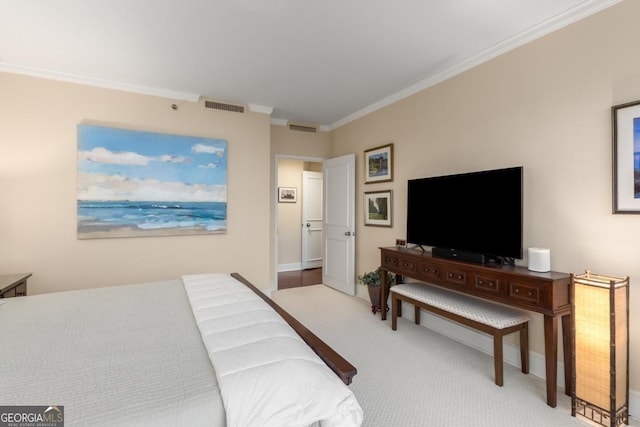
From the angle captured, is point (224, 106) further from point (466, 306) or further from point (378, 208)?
point (466, 306)

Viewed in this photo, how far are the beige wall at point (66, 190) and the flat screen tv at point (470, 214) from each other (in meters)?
2.50

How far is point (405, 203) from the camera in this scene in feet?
11.8

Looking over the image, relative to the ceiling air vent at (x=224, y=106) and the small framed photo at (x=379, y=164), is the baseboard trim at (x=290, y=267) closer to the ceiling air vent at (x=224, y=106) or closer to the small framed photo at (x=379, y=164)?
the small framed photo at (x=379, y=164)

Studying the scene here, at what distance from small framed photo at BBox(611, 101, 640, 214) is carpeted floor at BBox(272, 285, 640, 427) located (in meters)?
1.41

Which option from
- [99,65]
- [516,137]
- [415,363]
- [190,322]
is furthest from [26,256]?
[516,137]

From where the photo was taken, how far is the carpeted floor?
72.5 inches

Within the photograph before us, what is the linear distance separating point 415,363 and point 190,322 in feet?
6.28

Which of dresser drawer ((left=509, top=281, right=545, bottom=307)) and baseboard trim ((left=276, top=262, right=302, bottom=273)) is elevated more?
dresser drawer ((left=509, top=281, right=545, bottom=307))

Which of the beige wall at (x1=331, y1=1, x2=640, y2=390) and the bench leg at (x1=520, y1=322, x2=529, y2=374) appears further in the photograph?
the bench leg at (x1=520, y1=322, x2=529, y2=374)

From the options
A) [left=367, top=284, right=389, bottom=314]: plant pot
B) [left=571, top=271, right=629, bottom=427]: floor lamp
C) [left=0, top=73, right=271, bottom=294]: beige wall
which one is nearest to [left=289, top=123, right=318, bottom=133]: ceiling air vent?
[left=0, top=73, right=271, bottom=294]: beige wall

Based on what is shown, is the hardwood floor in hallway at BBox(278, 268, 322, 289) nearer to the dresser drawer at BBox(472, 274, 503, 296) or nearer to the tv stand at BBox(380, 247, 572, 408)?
the tv stand at BBox(380, 247, 572, 408)

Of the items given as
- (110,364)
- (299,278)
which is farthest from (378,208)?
(110,364)

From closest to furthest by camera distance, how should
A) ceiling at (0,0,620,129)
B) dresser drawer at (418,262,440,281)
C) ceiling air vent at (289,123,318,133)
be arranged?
ceiling at (0,0,620,129)
dresser drawer at (418,262,440,281)
ceiling air vent at (289,123,318,133)

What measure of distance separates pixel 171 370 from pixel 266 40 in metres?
2.50
